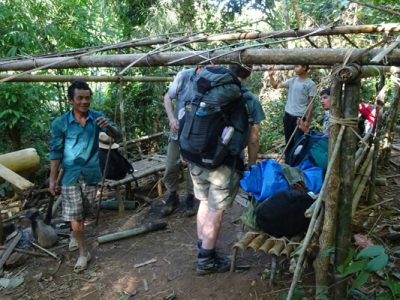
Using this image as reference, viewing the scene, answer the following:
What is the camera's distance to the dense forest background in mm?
6801

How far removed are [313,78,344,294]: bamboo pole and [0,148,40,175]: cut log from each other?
4.61 meters

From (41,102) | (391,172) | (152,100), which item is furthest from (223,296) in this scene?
(152,100)

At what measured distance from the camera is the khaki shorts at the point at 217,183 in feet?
11.1

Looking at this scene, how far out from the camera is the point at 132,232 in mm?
4680

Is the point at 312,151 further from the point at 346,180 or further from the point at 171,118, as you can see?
the point at 171,118

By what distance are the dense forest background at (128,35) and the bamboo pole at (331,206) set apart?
2.88 m

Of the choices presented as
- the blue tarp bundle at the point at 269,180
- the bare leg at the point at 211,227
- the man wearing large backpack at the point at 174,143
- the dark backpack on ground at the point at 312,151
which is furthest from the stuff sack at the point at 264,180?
the man wearing large backpack at the point at 174,143

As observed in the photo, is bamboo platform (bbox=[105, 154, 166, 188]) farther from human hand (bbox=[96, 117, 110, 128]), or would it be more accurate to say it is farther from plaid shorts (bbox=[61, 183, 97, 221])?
human hand (bbox=[96, 117, 110, 128])

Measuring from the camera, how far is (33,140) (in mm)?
7660

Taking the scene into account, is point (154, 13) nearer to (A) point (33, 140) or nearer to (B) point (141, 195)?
A: (A) point (33, 140)

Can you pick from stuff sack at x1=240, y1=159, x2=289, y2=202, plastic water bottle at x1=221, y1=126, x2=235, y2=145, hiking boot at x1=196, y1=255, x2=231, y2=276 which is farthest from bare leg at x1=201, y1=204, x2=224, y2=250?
plastic water bottle at x1=221, y1=126, x2=235, y2=145

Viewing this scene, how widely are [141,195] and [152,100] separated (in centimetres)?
412

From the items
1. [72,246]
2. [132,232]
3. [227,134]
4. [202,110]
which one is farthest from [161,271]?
[202,110]

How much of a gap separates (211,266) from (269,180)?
39.0 inches
